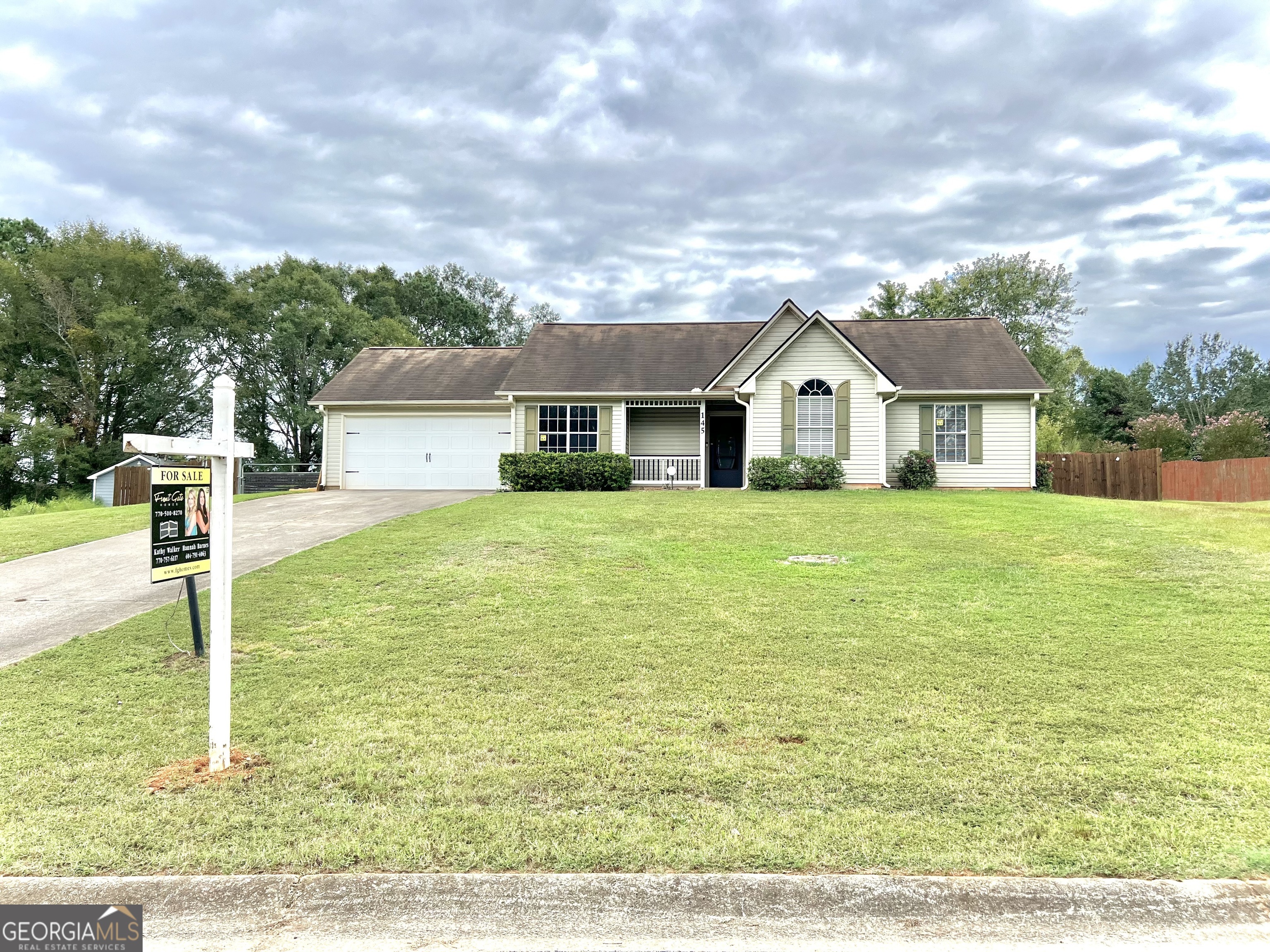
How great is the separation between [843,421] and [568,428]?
26.7 feet

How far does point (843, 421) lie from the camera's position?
61.2ft

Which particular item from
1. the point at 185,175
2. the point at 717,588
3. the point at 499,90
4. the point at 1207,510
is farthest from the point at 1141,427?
the point at 185,175

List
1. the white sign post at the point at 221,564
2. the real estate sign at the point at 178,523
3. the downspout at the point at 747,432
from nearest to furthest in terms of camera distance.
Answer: the white sign post at the point at 221,564, the real estate sign at the point at 178,523, the downspout at the point at 747,432

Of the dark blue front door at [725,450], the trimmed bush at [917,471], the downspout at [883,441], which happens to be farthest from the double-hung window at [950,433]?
the dark blue front door at [725,450]

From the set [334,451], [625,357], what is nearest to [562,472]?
[625,357]

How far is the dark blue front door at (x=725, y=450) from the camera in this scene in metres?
21.9

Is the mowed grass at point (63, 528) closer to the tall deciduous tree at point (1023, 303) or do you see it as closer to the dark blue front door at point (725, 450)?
the dark blue front door at point (725, 450)

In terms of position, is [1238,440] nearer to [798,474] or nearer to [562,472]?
[798,474]

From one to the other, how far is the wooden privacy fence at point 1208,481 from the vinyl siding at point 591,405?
17.2 m

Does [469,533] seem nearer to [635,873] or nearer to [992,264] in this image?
[635,873]

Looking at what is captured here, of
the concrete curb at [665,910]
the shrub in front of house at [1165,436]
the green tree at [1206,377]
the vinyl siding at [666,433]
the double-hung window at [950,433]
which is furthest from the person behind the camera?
the green tree at [1206,377]

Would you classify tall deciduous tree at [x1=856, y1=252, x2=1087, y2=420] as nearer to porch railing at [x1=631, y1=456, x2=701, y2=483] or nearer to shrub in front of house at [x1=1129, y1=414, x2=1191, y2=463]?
shrub in front of house at [x1=1129, y1=414, x2=1191, y2=463]

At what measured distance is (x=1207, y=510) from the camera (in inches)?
555

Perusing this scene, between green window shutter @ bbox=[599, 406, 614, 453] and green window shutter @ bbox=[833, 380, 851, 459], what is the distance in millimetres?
6576
